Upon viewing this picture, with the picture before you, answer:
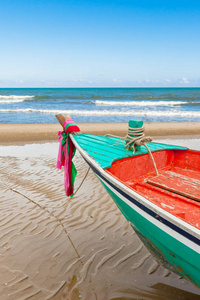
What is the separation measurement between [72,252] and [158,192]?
5.15ft

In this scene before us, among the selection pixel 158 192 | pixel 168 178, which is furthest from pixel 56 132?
pixel 158 192

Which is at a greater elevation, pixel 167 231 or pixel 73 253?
pixel 167 231

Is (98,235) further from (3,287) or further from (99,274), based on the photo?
(3,287)

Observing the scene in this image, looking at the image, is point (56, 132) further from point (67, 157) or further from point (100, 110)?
point (100, 110)

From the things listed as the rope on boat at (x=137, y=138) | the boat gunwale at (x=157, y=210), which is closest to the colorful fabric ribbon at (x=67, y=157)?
the rope on boat at (x=137, y=138)

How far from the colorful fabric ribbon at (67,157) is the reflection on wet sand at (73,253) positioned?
65cm

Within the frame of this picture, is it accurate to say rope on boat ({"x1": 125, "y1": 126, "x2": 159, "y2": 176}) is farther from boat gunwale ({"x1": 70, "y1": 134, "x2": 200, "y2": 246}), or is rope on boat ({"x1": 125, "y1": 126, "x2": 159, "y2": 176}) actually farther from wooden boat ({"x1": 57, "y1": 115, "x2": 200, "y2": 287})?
boat gunwale ({"x1": 70, "y1": 134, "x2": 200, "y2": 246})

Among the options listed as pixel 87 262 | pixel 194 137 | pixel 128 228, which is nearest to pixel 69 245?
pixel 87 262

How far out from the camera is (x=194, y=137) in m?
11.8

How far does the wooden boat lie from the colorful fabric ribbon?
13 cm

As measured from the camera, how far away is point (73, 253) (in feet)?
11.3

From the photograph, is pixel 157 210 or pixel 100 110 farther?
pixel 100 110

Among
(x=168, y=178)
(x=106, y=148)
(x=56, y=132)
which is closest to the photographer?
(x=168, y=178)

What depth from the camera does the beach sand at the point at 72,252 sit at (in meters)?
2.79
